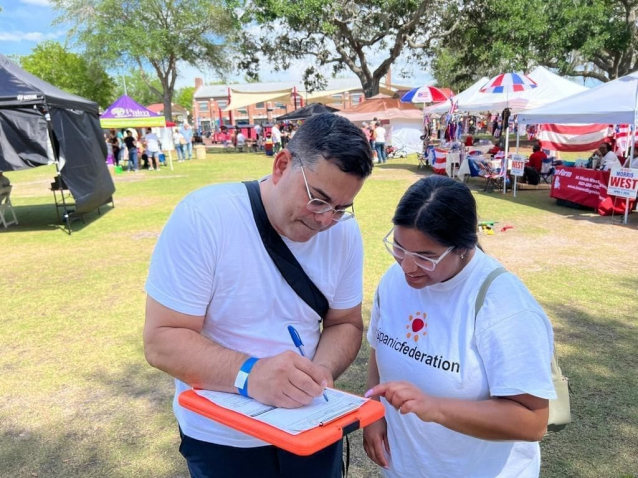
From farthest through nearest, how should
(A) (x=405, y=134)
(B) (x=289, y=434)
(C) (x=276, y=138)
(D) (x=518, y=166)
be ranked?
(C) (x=276, y=138), (A) (x=405, y=134), (D) (x=518, y=166), (B) (x=289, y=434)

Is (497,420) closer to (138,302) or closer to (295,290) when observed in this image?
(295,290)

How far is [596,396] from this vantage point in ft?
11.0

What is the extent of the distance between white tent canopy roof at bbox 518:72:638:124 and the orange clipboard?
29.4 ft

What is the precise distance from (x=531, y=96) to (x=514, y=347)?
14.7 m

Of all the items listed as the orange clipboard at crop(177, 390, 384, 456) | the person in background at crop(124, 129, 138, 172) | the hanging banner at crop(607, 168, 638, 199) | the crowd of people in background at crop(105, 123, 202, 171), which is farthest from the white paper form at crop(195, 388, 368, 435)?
the person in background at crop(124, 129, 138, 172)

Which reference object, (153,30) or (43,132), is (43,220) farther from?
(153,30)

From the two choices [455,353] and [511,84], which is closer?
[455,353]

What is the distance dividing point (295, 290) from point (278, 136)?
82.6 ft

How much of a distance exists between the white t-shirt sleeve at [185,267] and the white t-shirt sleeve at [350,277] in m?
0.46

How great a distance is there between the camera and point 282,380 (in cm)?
126

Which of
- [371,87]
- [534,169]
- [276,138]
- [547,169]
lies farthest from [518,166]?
[371,87]

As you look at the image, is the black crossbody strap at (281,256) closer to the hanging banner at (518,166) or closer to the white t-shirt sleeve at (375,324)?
the white t-shirt sleeve at (375,324)

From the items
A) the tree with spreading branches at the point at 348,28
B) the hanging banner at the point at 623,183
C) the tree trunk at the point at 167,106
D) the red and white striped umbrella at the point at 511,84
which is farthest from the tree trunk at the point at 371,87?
the hanging banner at the point at 623,183

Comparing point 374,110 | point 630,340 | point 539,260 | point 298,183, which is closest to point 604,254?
point 539,260
